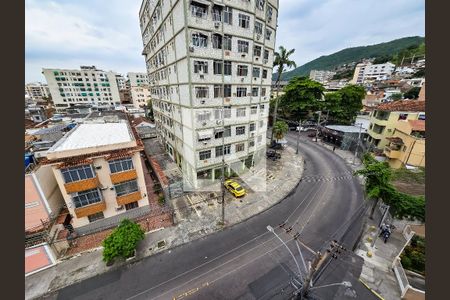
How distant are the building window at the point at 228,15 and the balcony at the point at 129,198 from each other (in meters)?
23.4

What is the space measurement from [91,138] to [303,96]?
52.6 m

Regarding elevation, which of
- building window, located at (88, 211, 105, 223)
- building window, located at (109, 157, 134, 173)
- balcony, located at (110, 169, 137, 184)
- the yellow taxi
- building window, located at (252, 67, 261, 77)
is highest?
building window, located at (252, 67, 261, 77)

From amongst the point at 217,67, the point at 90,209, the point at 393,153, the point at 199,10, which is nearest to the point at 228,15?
the point at 199,10

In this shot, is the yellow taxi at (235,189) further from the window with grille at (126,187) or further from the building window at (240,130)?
the window with grille at (126,187)

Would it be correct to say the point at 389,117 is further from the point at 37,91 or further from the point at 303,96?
the point at 37,91

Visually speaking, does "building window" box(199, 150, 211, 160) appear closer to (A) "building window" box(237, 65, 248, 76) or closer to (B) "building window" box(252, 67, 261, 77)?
(A) "building window" box(237, 65, 248, 76)

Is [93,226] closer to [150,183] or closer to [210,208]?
[150,183]

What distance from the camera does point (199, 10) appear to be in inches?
759

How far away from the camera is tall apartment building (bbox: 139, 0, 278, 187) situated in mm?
20172

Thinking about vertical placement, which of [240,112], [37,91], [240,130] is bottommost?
[240,130]

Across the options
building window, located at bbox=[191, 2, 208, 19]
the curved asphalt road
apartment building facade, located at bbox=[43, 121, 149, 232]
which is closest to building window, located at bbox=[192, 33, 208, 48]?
building window, located at bbox=[191, 2, 208, 19]

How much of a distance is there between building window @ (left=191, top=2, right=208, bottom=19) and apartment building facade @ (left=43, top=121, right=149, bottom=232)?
16241 millimetres

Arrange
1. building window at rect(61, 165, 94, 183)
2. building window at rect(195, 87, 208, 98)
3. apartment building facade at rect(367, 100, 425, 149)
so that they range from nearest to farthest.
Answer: building window at rect(61, 165, 94, 183), building window at rect(195, 87, 208, 98), apartment building facade at rect(367, 100, 425, 149)

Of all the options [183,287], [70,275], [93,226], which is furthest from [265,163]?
[70,275]
